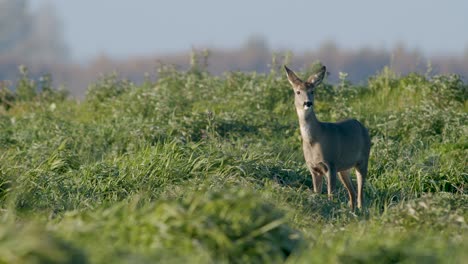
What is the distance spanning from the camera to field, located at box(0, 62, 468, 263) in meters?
5.55

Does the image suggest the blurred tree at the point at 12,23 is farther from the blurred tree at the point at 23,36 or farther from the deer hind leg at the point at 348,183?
the deer hind leg at the point at 348,183

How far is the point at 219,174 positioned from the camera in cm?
965

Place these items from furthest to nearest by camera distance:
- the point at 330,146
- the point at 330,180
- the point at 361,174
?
the point at 361,174
the point at 330,146
the point at 330,180

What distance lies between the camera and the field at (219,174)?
18.2ft

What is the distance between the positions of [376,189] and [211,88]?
5.02 meters

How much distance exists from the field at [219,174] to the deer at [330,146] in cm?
27

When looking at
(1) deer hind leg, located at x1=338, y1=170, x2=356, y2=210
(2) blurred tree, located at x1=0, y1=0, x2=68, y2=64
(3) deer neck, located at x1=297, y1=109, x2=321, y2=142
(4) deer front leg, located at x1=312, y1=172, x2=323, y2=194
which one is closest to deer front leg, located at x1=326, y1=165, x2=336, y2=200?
(4) deer front leg, located at x1=312, y1=172, x2=323, y2=194

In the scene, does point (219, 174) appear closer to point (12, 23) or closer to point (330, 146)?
point (330, 146)

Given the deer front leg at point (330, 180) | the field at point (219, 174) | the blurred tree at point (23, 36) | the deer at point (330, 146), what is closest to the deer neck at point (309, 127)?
the deer at point (330, 146)

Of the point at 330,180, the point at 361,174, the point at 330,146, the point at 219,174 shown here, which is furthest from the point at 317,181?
the point at 219,174

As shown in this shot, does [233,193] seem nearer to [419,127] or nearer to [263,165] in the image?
[263,165]

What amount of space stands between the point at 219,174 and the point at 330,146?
136cm

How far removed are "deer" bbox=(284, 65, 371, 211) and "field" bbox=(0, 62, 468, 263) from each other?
271 millimetres

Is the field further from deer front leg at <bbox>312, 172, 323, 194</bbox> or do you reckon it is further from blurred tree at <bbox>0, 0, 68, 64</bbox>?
blurred tree at <bbox>0, 0, 68, 64</bbox>
